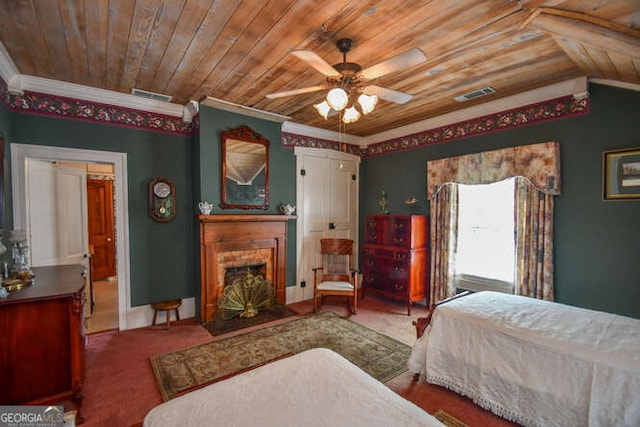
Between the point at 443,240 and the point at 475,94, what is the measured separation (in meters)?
1.93

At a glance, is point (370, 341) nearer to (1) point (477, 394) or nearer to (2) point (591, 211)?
(1) point (477, 394)

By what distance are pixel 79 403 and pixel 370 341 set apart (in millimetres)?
2565

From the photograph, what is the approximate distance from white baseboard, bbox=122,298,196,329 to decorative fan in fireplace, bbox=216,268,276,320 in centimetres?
50

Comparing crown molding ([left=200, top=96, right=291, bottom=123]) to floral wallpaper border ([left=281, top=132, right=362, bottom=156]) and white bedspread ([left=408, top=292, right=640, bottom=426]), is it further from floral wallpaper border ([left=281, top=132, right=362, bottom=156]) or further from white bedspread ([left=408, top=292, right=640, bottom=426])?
white bedspread ([left=408, top=292, right=640, bottom=426])

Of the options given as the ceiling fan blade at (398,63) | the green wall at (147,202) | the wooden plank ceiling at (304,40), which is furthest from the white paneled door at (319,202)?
the ceiling fan blade at (398,63)

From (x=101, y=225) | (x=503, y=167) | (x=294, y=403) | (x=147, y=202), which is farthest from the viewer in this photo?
(x=101, y=225)

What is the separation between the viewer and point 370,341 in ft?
10.5

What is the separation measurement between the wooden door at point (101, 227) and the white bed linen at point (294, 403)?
626 cm

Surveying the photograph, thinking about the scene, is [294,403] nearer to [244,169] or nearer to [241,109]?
[244,169]

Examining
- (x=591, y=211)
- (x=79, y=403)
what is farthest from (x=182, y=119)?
(x=591, y=211)

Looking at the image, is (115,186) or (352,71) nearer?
(352,71)

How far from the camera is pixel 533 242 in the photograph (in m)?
3.26

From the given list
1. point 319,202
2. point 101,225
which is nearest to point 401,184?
point 319,202

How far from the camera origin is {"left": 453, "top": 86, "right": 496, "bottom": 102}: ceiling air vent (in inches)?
126
